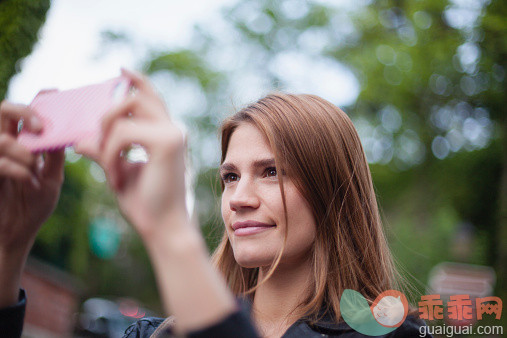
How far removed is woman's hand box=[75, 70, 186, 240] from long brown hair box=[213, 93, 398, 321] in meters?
0.73

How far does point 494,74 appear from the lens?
9.93m

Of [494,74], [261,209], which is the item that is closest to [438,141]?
[494,74]

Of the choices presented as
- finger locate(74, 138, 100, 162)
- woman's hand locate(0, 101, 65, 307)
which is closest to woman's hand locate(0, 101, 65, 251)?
woman's hand locate(0, 101, 65, 307)

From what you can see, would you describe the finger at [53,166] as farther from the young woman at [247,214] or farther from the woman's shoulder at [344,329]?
the woman's shoulder at [344,329]

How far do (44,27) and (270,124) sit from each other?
2444 mm

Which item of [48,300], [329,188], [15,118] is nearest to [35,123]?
[15,118]

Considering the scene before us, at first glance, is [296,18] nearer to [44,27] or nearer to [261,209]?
[44,27]

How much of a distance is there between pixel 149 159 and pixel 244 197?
2.37ft

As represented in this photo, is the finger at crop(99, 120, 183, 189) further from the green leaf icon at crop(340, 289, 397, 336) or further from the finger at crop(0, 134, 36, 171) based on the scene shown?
the green leaf icon at crop(340, 289, 397, 336)

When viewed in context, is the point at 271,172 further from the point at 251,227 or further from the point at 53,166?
the point at 53,166

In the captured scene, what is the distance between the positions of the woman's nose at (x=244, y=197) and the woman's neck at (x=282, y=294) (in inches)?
10.3

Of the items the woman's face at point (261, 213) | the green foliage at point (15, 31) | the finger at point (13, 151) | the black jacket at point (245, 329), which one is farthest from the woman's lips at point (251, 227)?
the green foliage at point (15, 31)

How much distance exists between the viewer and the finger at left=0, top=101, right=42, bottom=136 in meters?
1.12

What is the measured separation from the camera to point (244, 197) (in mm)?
1564
